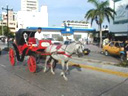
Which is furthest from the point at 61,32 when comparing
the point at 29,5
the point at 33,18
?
the point at 29,5

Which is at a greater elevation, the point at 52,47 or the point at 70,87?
the point at 52,47

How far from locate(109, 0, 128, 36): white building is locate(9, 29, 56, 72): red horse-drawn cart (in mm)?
30874

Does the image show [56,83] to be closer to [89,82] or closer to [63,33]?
[89,82]

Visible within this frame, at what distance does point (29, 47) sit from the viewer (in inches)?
371

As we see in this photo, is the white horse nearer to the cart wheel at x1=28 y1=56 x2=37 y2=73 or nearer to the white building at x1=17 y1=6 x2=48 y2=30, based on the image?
the cart wheel at x1=28 y1=56 x2=37 y2=73

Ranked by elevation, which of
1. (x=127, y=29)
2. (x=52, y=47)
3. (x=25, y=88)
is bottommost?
(x=25, y=88)

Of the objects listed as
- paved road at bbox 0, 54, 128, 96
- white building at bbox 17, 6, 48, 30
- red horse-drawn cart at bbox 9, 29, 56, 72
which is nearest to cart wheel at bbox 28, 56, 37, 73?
red horse-drawn cart at bbox 9, 29, 56, 72

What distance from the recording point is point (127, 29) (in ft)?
124

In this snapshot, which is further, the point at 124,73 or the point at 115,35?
the point at 115,35

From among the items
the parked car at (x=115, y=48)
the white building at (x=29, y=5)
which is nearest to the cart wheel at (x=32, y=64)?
the parked car at (x=115, y=48)

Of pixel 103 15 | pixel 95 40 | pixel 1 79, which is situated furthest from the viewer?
pixel 95 40

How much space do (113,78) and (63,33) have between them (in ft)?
132

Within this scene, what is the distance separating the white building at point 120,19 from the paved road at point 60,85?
1272 inches

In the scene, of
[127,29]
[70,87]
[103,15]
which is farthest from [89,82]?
[127,29]
